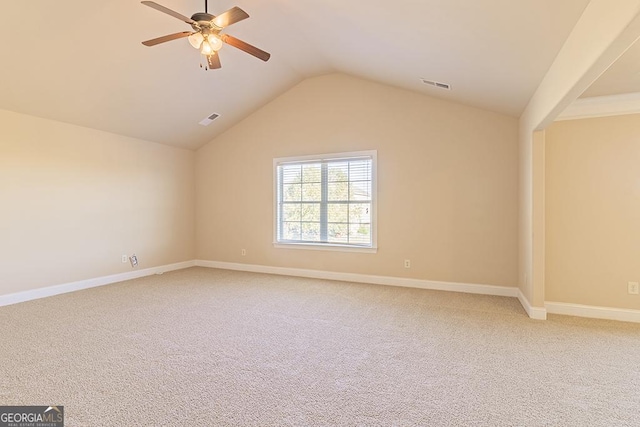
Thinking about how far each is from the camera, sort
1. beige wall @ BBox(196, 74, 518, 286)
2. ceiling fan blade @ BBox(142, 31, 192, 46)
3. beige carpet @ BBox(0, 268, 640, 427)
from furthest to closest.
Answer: beige wall @ BBox(196, 74, 518, 286) < ceiling fan blade @ BBox(142, 31, 192, 46) < beige carpet @ BBox(0, 268, 640, 427)

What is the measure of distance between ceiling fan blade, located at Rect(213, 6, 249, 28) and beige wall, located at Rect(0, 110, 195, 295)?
343 centimetres

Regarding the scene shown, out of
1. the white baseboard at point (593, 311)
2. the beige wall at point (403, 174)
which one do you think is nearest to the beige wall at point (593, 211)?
the white baseboard at point (593, 311)

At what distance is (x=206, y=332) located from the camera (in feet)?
10.3

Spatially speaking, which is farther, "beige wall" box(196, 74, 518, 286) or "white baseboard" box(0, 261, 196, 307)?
"beige wall" box(196, 74, 518, 286)

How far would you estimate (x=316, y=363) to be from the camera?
8.23 ft

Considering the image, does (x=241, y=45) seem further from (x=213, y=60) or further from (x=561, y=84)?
(x=561, y=84)

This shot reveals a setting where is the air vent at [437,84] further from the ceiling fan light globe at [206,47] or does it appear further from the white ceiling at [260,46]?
the ceiling fan light globe at [206,47]

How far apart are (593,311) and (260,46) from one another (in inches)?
210

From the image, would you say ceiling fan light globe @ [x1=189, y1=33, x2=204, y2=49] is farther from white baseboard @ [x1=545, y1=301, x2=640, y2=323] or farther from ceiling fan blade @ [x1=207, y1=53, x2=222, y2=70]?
white baseboard @ [x1=545, y1=301, x2=640, y2=323]

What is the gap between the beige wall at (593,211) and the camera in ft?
11.4

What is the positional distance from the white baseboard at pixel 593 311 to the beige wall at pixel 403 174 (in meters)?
0.68

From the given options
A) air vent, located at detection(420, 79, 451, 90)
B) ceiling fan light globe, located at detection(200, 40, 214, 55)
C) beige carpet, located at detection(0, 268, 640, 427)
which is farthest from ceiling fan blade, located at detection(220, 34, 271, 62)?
beige carpet, located at detection(0, 268, 640, 427)

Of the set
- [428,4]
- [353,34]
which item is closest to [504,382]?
[428,4]

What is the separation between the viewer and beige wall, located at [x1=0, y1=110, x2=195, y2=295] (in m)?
4.12
